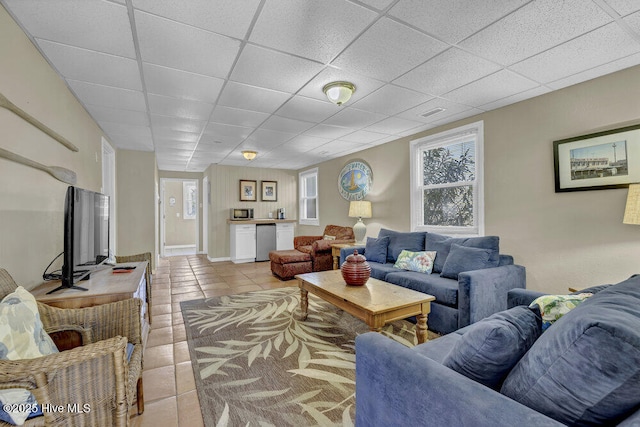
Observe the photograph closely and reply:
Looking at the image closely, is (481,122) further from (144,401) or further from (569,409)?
(144,401)

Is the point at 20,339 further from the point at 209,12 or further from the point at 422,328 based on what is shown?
the point at 422,328

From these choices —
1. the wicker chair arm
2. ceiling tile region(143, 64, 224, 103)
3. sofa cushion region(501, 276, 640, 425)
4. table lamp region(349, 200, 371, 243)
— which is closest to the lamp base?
table lamp region(349, 200, 371, 243)

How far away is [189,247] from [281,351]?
8.51 m

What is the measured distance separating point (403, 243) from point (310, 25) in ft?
9.61

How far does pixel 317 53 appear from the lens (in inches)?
84.7

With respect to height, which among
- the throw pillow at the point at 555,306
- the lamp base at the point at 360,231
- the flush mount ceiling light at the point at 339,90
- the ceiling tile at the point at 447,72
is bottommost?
the throw pillow at the point at 555,306

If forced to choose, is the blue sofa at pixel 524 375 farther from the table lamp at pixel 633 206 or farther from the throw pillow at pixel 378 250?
the throw pillow at pixel 378 250

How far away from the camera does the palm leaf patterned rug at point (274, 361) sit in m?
1.69

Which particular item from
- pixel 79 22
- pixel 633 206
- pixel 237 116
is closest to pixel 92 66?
pixel 79 22

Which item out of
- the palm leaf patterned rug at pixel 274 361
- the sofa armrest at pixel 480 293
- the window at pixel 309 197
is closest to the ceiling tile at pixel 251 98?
the palm leaf patterned rug at pixel 274 361

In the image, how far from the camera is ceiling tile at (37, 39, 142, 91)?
209 centimetres

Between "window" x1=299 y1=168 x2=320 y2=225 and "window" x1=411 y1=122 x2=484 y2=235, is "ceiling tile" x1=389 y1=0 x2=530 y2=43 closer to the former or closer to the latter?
"window" x1=411 y1=122 x2=484 y2=235

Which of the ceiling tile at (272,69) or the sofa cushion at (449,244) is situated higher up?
the ceiling tile at (272,69)

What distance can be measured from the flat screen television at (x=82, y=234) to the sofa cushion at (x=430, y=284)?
2.82 m
